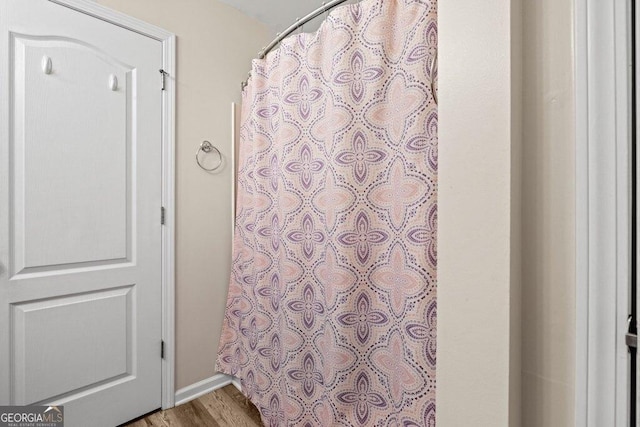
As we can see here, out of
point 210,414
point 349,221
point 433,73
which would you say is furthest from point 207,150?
point 210,414

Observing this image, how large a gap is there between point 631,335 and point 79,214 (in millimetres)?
1775

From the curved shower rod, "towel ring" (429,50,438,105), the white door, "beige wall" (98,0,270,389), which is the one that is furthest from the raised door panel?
"towel ring" (429,50,438,105)

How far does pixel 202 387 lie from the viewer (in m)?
1.66

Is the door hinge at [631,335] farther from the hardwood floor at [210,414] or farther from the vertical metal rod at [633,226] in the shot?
the hardwood floor at [210,414]

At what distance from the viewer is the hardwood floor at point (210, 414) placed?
4.75 feet

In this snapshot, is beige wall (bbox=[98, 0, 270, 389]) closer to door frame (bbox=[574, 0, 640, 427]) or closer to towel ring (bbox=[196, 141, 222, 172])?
towel ring (bbox=[196, 141, 222, 172])

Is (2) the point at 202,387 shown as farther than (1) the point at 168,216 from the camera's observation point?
Yes

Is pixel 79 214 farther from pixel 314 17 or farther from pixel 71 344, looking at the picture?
pixel 314 17

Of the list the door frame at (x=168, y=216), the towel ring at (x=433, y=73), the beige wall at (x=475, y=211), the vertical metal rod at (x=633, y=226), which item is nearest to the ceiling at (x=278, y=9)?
the door frame at (x=168, y=216)

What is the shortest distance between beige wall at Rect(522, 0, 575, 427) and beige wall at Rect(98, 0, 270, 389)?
1526 mm

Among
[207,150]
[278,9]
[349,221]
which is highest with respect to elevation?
[278,9]

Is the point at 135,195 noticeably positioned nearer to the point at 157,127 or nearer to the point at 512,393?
the point at 157,127

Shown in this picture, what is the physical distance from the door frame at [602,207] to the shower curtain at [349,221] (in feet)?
1.18

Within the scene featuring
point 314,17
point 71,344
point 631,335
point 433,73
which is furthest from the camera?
point 71,344
